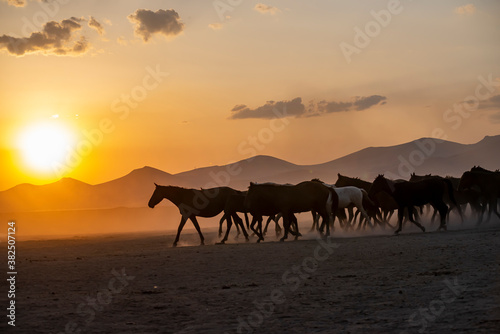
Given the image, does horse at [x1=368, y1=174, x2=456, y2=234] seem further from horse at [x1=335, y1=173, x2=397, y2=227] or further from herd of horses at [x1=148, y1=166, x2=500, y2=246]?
horse at [x1=335, y1=173, x2=397, y2=227]

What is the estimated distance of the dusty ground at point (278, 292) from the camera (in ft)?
29.1

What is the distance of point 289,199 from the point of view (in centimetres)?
2411

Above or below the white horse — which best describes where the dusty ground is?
below

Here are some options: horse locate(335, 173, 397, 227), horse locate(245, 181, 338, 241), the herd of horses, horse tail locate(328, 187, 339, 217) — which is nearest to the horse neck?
the herd of horses

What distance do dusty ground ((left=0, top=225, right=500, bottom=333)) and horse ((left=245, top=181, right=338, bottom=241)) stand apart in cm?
593

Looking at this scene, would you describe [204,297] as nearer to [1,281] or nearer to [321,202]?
[1,281]

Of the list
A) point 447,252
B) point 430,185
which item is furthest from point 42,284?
point 430,185

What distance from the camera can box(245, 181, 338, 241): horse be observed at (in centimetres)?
2406

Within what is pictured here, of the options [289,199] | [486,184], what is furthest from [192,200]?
[486,184]

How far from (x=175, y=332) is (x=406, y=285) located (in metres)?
4.44

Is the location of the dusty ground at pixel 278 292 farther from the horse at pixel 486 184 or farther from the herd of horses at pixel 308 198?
the horse at pixel 486 184

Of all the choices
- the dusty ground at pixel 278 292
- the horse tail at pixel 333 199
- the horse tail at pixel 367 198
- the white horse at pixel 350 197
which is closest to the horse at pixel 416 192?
the white horse at pixel 350 197

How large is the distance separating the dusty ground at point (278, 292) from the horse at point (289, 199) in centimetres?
593

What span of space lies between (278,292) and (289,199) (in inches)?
502
